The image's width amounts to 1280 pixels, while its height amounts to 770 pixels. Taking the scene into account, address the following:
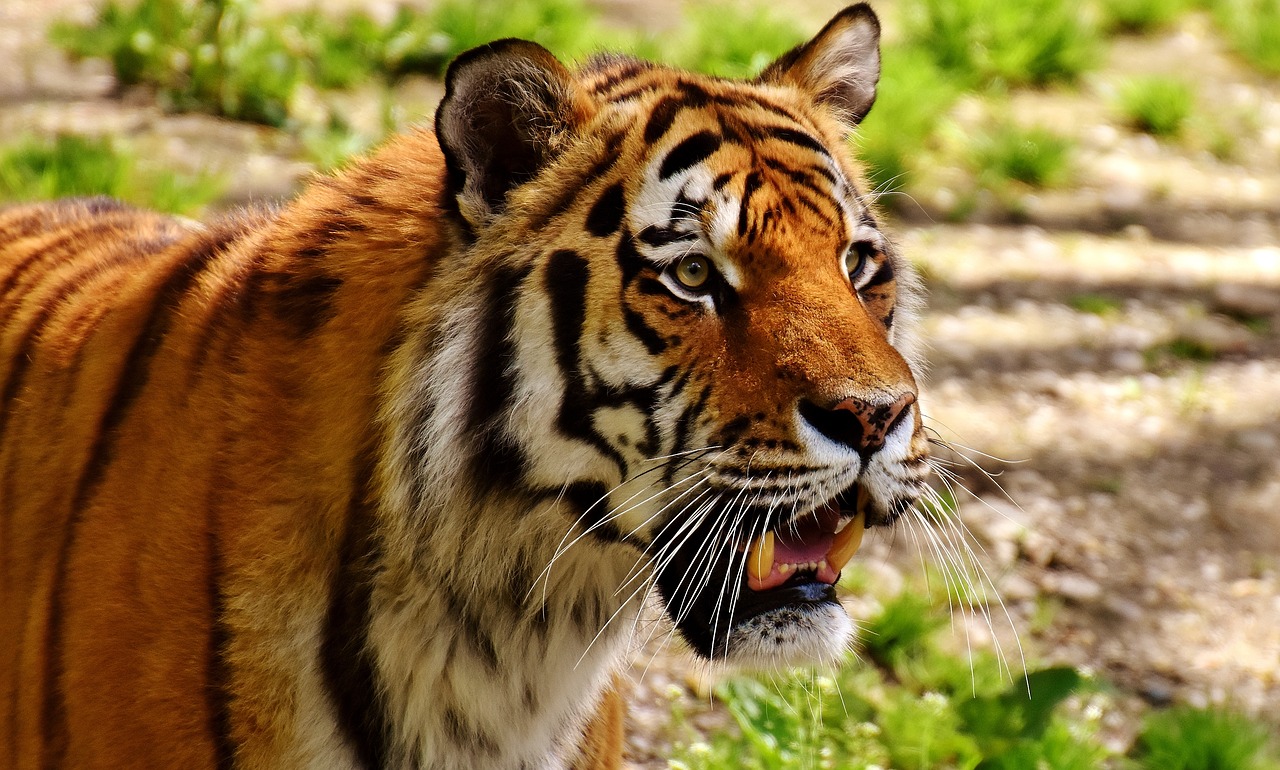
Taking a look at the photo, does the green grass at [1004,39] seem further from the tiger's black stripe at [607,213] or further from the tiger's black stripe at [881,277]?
the tiger's black stripe at [607,213]

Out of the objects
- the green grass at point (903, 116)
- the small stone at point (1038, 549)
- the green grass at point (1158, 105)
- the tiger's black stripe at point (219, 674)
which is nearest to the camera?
the tiger's black stripe at point (219, 674)

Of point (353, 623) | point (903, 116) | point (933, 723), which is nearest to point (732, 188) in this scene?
point (353, 623)

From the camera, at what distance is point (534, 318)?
163 centimetres

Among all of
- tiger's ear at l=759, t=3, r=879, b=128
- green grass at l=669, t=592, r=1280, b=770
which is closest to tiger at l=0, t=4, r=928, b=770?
tiger's ear at l=759, t=3, r=879, b=128

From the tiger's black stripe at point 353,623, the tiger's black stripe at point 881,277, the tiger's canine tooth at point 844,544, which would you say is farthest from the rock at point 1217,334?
the tiger's black stripe at point 353,623

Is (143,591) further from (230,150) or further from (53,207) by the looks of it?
(230,150)

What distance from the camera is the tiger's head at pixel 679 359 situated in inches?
62.3

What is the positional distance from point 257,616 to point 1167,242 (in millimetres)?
3533

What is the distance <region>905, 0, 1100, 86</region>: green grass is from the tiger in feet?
11.0

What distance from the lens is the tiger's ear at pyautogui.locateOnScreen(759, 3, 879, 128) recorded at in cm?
204

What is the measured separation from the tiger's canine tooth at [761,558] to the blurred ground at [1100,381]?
0.79 m

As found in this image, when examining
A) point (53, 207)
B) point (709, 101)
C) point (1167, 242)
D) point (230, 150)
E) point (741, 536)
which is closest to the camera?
point (741, 536)

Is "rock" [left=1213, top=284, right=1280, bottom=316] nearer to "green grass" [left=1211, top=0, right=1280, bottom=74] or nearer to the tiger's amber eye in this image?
"green grass" [left=1211, top=0, right=1280, bottom=74]

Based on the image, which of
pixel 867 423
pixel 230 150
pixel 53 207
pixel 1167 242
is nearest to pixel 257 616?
pixel 867 423
